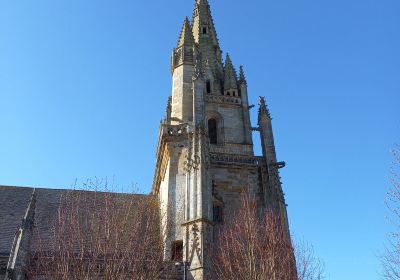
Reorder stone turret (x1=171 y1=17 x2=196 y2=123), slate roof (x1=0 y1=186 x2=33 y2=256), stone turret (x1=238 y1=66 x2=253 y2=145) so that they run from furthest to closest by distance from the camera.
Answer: stone turret (x1=238 y1=66 x2=253 y2=145), stone turret (x1=171 y1=17 x2=196 y2=123), slate roof (x1=0 y1=186 x2=33 y2=256)

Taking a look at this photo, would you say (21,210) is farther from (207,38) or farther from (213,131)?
(207,38)

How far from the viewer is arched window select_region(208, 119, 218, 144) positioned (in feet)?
75.4

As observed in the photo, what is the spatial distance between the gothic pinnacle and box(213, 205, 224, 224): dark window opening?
8.43 m

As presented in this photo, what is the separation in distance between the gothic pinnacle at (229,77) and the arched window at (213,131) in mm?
2625

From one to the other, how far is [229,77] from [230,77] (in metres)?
0.06

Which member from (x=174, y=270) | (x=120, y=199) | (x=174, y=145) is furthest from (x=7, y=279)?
(x=174, y=145)

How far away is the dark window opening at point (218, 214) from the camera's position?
740 inches

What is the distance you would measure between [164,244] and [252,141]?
8.22m

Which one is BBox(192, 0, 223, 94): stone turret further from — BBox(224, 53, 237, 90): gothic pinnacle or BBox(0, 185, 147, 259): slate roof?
BBox(0, 185, 147, 259): slate roof

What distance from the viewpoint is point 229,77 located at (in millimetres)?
25953

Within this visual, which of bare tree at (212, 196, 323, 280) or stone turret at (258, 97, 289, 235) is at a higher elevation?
stone turret at (258, 97, 289, 235)

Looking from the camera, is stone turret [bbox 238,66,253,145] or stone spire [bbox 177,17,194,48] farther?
stone spire [bbox 177,17,194,48]

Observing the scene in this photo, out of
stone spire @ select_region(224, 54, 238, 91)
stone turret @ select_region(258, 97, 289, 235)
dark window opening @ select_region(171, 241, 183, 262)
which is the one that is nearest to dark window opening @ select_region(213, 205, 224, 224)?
stone turret @ select_region(258, 97, 289, 235)

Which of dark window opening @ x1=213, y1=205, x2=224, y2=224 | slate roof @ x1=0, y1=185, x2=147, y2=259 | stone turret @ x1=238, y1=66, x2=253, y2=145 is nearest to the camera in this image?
slate roof @ x1=0, y1=185, x2=147, y2=259
